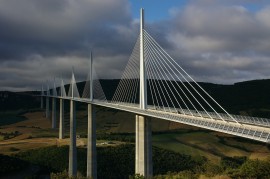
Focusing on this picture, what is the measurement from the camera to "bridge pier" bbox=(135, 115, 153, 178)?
49562mm

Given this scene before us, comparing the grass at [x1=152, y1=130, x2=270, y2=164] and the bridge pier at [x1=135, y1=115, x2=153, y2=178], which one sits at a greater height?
the bridge pier at [x1=135, y1=115, x2=153, y2=178]

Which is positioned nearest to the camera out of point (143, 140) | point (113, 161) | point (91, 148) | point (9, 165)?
point (143, 140)

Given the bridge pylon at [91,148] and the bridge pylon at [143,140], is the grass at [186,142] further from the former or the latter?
the bridge pylon at [143,140]

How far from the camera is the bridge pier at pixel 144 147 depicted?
4956 centimetres

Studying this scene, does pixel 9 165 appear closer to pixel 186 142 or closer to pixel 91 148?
pixel 91 148

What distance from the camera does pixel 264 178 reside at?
45031mm

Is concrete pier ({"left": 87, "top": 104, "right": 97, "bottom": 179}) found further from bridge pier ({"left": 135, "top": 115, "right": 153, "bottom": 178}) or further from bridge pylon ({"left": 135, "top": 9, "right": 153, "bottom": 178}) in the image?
bridge pier ({"left": 135, "top": 115, "right": 153, "bottom": 178})

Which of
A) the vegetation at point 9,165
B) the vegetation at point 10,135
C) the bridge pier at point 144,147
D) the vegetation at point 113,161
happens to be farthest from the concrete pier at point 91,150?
the vegetation at point 10,135

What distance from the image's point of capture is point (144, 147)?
49.4m

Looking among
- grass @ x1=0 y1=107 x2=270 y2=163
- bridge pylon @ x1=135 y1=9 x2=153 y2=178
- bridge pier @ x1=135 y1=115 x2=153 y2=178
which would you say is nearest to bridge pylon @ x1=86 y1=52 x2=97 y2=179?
bridge pylon @ x1=135 y1=9 x2=153 y2=178

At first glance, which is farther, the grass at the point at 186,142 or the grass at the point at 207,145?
the grass at the point at 186,142

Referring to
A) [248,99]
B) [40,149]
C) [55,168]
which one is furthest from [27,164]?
[248,99]

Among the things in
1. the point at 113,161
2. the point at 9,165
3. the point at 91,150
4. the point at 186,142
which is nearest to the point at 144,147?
the point at 91,150

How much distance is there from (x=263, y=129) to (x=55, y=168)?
7691 cm
